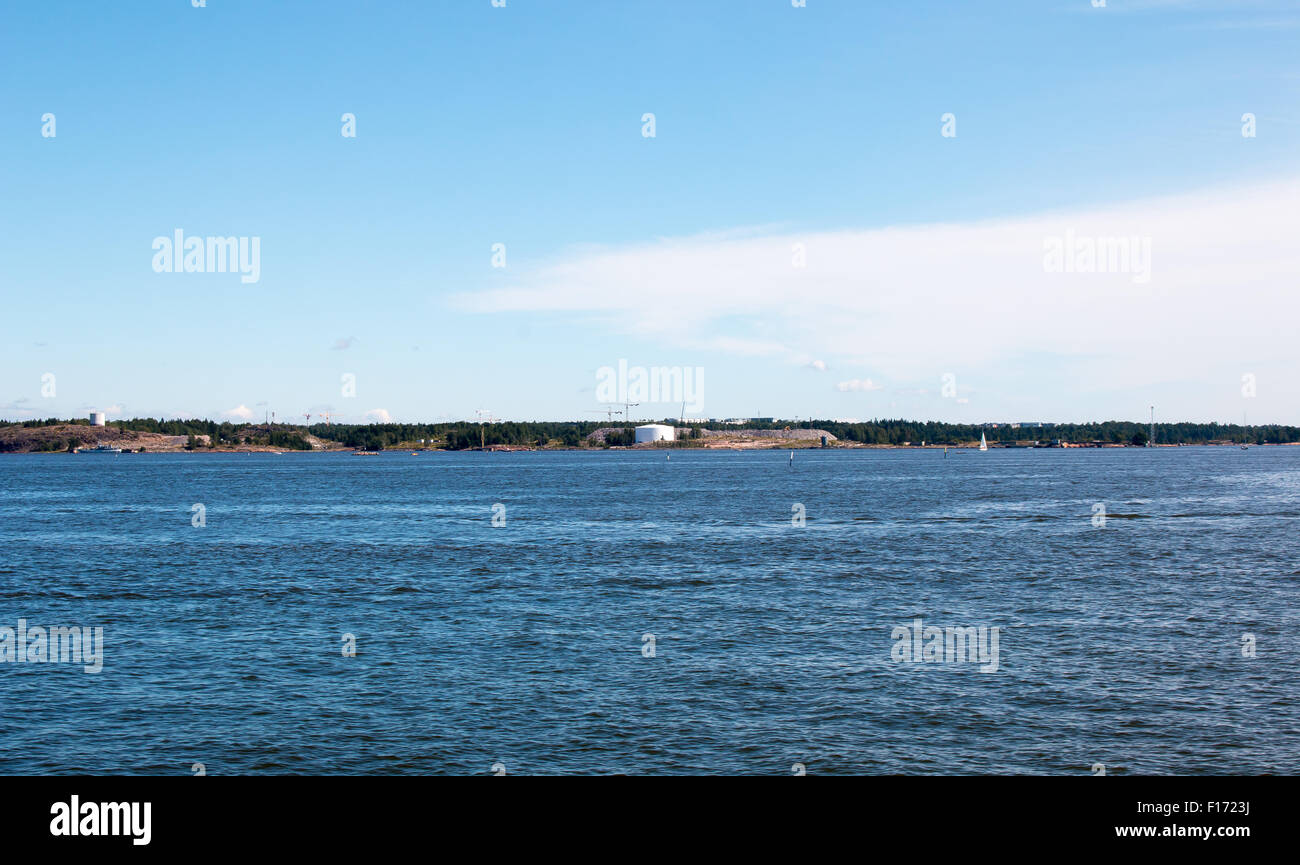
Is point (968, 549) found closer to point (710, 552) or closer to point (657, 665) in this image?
point (710, 552)

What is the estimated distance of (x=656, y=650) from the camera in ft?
109

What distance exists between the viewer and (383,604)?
142 ft

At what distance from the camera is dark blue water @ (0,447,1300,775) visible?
76.0 feet

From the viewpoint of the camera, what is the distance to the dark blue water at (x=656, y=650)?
23.2 metres

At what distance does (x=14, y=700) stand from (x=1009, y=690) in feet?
92.3

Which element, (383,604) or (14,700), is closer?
(14,700)

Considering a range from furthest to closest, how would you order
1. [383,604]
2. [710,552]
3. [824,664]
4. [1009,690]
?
1. [710,552]
2. [383,604]
3. [824,664]
4. [1009,690]
